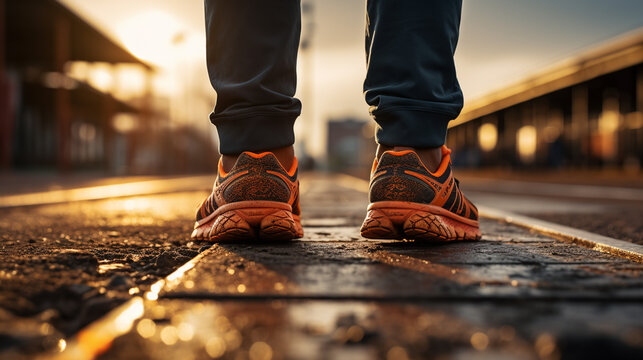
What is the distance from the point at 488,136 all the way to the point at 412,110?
2278 cm

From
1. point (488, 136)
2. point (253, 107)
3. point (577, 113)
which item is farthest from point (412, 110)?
point (488, 136)

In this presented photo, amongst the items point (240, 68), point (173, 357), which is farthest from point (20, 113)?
point (173, 357)

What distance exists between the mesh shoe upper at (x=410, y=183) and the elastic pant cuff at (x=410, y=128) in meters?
0.04

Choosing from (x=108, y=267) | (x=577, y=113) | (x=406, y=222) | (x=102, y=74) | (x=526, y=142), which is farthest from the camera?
(x=526, y=142)

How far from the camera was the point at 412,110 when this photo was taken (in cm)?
136

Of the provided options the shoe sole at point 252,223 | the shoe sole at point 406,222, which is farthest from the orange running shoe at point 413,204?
the shoe sole at point 252,223

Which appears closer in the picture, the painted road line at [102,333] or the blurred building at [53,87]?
the painted road line at [102,333]

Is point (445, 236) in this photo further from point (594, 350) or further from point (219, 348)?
point (219, 348)

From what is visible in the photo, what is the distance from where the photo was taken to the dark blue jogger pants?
53.8 inches

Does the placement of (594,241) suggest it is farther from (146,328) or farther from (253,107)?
(146,328)

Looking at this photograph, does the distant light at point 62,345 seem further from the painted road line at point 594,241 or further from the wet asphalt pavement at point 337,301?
the painted road line at point 594,241

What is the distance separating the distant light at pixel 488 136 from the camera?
22078mm

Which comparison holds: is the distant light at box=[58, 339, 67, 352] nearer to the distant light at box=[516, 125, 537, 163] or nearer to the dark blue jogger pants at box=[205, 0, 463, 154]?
the dark blue jogger pants at box=[205, 0, 463, 154]

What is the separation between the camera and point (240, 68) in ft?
4.67
